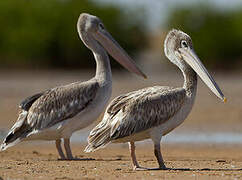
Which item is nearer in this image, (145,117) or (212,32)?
(145,117)

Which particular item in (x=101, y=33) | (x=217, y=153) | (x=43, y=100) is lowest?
(x=217, y=153)

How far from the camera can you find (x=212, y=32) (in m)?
54.8

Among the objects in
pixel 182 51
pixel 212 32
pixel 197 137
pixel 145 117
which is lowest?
pixel 197 137

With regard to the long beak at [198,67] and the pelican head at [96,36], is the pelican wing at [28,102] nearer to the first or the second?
the pelican head at [96,36]

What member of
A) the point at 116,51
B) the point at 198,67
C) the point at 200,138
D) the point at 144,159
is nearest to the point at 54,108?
the point at 116,51

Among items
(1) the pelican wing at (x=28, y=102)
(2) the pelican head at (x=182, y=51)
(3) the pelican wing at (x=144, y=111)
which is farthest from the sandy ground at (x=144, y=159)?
(2) the pelican head at (x=182, y=51)

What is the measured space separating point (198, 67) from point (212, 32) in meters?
45.3

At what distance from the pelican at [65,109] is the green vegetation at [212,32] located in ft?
134

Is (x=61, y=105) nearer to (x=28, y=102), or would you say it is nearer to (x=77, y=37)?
(x=28, y=102)

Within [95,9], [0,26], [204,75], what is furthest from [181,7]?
[204,75]

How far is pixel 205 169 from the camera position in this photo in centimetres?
985

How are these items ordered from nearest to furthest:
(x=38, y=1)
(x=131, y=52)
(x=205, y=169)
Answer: (x=205, y=169) → (x=131, y=52) → (x=38, y=1)

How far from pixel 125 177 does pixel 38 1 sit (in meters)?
48.1

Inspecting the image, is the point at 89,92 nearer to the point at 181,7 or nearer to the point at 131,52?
the point at 131,52
